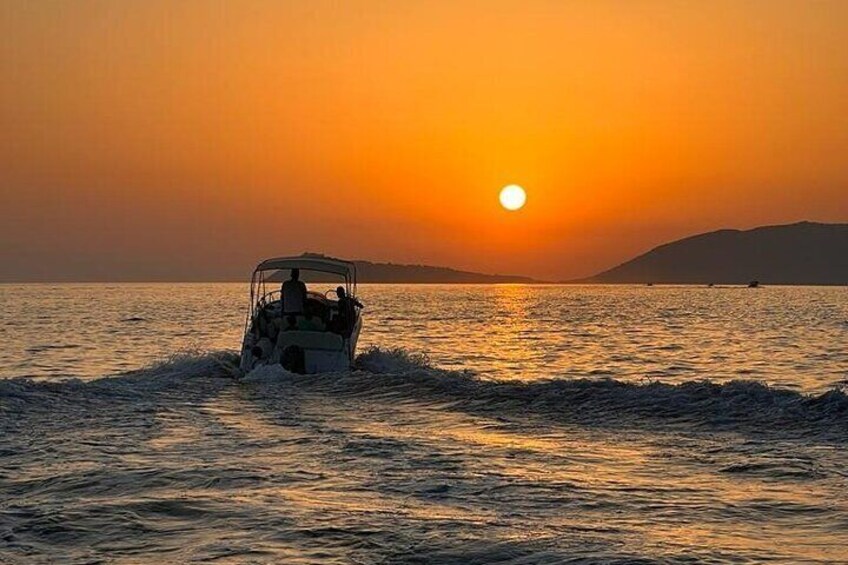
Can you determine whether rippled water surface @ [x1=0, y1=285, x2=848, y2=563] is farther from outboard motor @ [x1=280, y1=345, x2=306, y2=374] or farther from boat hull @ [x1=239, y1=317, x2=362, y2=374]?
boat hull @ [x1=239, y1=317, x2=362, y2=374]

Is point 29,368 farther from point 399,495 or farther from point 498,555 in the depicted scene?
point 498,555

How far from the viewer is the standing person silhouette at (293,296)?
2742cm

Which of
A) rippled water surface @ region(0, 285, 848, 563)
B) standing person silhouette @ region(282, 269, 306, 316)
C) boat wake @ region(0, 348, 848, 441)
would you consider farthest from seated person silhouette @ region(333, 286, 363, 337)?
boat wake @ region(0, 348, 848, 441)

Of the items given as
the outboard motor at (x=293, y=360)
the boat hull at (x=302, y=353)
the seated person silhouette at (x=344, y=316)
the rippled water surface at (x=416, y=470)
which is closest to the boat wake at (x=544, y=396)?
the rippled water surface at (x=416, y=470)

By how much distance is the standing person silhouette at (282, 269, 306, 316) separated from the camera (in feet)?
90.0

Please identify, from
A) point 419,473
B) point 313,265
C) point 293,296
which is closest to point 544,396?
point 419,473

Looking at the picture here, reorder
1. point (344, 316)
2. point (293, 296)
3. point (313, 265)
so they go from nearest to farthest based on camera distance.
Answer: point (293, 296)
point (344, 316)
point (313, 265)

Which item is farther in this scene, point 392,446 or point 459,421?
point 459,421

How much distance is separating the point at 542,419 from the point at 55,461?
900 cm

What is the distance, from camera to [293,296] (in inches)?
1084

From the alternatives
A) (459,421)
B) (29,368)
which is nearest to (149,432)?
(459,421)

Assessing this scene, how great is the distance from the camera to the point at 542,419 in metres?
18.1

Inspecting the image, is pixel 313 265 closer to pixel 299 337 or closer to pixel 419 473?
pixel 299 337

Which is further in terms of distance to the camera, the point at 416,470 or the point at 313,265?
the point at 313,265
